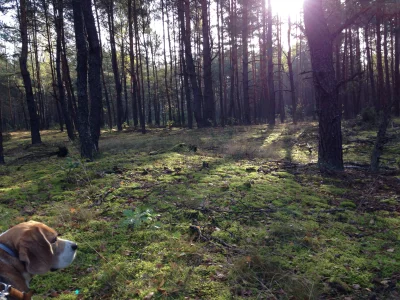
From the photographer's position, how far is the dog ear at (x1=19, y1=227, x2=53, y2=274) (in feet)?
8.34

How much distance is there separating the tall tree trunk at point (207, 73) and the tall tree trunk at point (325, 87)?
51.8 feet

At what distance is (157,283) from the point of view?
10.7ft

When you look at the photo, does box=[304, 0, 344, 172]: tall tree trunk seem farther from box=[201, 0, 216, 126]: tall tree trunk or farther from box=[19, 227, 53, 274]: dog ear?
box=[201, 0, 216, 126]: tall tree trunk

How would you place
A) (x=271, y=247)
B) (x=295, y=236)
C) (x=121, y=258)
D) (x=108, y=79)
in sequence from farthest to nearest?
(x=108, y=79), (x=295, y=236), (x=271, y=247), (x=121, y=258)

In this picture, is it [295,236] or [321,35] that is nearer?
[295,236]

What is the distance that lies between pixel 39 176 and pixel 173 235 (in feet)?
18.2

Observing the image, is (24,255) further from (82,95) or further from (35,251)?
(82,95)

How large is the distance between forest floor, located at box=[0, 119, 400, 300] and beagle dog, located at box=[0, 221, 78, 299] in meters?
0.67

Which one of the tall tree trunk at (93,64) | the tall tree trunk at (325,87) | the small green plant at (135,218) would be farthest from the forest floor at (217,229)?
the tall tree trunk at (93,64)

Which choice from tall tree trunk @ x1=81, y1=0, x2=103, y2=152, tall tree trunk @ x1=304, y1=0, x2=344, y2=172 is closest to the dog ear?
tall tree trunk @ x1=304, y1=0, x2=344, y2=172

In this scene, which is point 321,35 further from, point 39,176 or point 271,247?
point 39,176

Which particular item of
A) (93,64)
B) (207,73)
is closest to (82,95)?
(93,64)

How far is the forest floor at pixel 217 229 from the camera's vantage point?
3.24 meters

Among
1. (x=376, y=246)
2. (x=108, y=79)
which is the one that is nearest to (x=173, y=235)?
(x=376, y=246)
